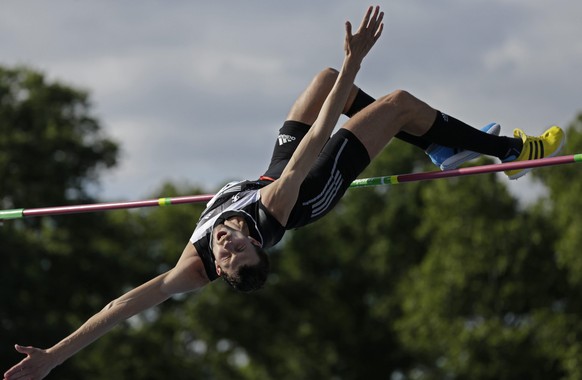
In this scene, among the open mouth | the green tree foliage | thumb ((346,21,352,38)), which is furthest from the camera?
the green tree foliage

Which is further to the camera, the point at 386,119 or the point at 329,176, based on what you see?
the point at 386,119

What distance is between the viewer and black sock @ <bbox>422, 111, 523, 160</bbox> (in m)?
8.49

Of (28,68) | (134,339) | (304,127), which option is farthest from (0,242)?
(304,127)

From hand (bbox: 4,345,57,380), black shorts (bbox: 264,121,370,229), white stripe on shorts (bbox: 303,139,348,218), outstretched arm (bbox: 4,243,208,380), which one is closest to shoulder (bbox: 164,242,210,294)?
outstretched arm (bbox: 4,243,208,380)

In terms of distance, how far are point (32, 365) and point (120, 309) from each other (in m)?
0.70

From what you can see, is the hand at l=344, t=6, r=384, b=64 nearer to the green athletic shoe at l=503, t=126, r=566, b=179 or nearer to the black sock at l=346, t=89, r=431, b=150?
the black sock at l=346, t=89, r=431, b=150

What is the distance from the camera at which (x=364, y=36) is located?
737 cm

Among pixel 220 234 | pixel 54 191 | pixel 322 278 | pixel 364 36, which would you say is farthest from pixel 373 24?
pixel 322 278

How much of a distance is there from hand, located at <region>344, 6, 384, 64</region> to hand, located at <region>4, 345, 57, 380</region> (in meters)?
2.65

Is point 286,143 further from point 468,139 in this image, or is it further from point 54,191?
point 54,191

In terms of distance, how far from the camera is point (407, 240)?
3888 centimetres

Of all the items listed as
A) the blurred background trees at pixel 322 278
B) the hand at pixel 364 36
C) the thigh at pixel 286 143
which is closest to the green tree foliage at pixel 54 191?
the blurred background trees at pixel 322 278

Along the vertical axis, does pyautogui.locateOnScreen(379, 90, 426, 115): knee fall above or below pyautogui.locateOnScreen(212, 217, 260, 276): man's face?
above

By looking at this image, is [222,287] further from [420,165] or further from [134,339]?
[420,165]
